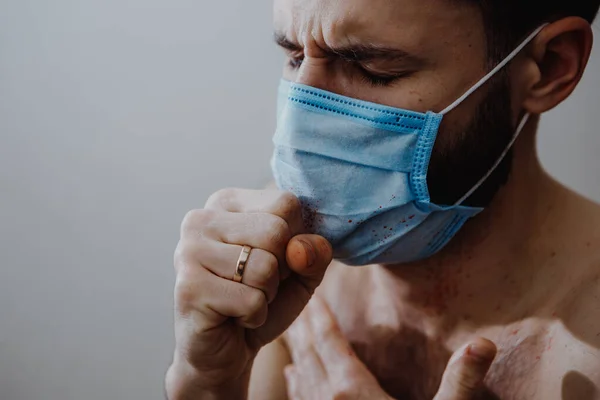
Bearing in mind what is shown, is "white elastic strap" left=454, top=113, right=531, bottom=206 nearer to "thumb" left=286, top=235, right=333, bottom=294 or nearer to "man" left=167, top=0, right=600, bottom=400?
"man" left=167, top=0, right=600, bottom=400

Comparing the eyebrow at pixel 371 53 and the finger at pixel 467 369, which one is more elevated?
the eyebrow at pixel 371 53

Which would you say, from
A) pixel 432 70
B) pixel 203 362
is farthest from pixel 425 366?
pixel 432 70

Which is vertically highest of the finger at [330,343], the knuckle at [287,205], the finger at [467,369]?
the knuckle at [287,205]

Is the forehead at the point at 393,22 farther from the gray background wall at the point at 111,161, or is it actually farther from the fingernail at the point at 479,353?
the gray background wall at the point at 111,161

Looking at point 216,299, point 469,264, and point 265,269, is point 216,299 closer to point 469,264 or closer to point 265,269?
point 265,269

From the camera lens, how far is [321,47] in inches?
39.8

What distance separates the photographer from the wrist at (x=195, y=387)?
1.13m

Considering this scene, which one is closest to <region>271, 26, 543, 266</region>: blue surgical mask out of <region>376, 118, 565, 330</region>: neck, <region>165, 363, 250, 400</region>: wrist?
<region>376, 118, 565, 330</region>: neck

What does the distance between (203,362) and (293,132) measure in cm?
39

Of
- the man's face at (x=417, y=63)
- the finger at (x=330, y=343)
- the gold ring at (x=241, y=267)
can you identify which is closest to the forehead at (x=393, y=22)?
the man's face at (x=417, y=63)

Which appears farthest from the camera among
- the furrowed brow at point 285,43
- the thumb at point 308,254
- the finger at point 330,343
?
the finger at point 330,343

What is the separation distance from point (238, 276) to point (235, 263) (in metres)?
0.02

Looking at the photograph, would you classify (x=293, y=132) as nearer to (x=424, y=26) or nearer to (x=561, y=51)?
(x=424, y=26)

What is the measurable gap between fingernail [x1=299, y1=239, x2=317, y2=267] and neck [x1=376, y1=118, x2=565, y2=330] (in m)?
0.34
